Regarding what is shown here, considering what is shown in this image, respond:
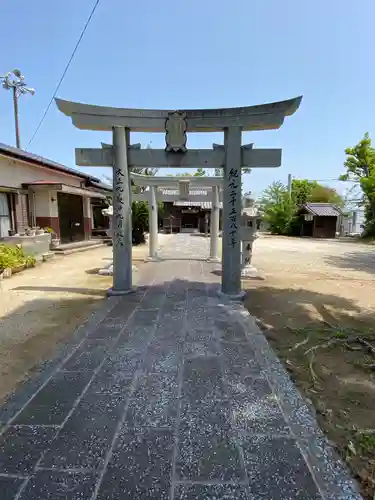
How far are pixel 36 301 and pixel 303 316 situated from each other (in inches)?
187

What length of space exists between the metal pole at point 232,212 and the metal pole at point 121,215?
6.09 ft

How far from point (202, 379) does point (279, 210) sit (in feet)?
94.9

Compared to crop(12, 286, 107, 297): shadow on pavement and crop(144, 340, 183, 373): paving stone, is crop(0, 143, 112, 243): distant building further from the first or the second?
crop(144, 340, 183, 373): paving stone

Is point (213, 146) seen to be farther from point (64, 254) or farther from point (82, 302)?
point (64, 254)

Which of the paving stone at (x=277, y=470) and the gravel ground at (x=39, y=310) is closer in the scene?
the paving stone at (x=277, y=470)

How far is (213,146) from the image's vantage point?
18.0 ft

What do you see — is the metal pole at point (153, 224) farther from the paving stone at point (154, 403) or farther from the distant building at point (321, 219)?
the distant building at point (321, 219)

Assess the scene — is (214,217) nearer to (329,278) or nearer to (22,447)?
(329,278)

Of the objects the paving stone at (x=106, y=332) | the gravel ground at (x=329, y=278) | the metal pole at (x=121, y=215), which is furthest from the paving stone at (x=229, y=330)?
the gravel ground at (x=329, y=278)

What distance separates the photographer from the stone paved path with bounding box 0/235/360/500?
163 centimetres

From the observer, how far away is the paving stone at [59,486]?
5.12 feet

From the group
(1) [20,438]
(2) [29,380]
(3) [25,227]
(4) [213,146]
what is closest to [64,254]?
(3) [25,227]

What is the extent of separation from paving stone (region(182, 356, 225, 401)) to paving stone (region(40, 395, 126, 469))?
0.57 m

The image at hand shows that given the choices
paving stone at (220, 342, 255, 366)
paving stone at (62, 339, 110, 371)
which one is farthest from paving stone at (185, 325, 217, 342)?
paving stone at (62, 339, 110, 371)
